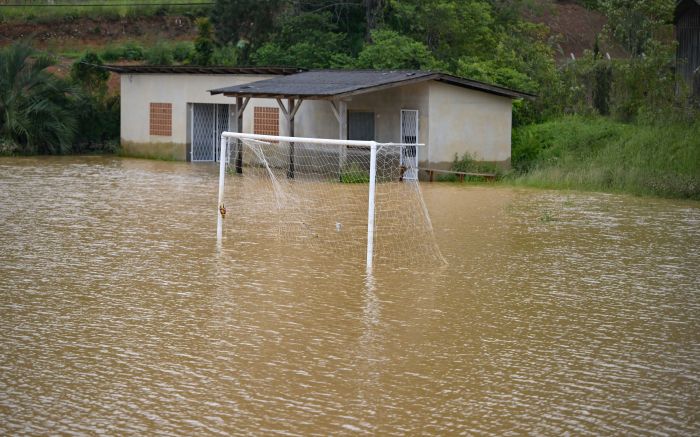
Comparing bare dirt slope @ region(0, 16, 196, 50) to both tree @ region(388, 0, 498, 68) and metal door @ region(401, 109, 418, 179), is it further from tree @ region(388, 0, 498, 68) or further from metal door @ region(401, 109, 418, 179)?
metal door @ region(401, 109, 418, 179)

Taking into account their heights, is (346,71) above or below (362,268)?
above

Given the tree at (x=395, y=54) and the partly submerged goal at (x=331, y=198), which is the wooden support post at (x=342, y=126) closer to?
the partly submerged goal at (x=331, y=198)

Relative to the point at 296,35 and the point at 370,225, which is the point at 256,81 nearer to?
the point at 296,35

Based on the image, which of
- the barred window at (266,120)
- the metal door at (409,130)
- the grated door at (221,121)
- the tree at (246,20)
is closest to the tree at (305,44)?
the tree at (246,20)

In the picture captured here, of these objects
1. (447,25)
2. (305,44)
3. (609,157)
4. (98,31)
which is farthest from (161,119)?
(98,31)

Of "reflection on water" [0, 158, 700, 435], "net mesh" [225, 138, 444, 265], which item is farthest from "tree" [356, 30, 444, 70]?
"reflection on water" [0, 158, 700, 435]

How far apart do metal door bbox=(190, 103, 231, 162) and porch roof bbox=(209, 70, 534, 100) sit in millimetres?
4481

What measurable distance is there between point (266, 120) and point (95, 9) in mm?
25212

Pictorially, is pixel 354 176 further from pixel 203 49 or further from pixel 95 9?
pixel 95 9

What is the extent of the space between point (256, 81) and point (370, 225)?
1876 centimetres

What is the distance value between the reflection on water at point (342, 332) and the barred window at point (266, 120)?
519 inches

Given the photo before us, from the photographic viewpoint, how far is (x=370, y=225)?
1617cm

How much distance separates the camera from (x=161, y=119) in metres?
37.0

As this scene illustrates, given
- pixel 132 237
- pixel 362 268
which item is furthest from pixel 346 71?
pixel 362 268
